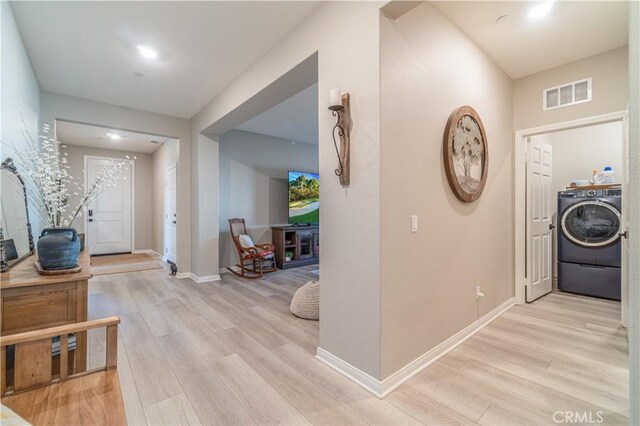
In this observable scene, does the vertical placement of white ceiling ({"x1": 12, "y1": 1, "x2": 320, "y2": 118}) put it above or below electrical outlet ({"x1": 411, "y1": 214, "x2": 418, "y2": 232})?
above

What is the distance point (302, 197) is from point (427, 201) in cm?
406

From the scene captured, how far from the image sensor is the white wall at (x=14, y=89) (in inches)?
81.0

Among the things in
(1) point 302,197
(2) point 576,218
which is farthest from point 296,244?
(2) point 576,218

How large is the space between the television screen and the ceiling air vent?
4044 millimetres

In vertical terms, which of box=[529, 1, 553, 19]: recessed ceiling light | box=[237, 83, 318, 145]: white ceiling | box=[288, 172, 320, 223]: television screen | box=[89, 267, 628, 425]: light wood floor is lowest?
box=[89, 267, 628, 425]: light wood floor

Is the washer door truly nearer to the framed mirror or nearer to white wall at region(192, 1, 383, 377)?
white wall at region(192, 1, 383, 377)

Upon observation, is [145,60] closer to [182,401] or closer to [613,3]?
[182,401]

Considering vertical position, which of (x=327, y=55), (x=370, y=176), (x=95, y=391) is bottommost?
(x=95, y=391)

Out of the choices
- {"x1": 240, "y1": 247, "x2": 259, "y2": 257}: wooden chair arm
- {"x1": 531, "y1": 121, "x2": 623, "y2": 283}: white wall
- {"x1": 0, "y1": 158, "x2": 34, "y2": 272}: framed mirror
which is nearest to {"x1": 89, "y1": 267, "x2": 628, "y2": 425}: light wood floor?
{"x1": 0, "y1": 158, "x2": 34, "y2": 272}: framed mirror

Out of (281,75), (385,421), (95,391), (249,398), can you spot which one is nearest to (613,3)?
(281,75)

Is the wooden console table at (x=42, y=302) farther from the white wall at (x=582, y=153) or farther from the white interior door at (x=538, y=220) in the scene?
the white wall at (x=582, y=153)

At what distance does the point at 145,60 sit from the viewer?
299cm

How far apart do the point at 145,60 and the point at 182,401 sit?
124 inches

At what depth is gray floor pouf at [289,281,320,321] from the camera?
9.84 feet
